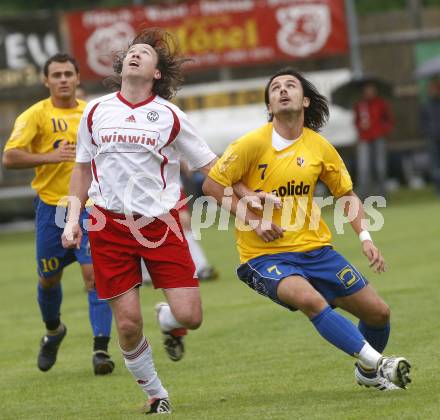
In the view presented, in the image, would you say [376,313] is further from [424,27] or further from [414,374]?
[424,27]

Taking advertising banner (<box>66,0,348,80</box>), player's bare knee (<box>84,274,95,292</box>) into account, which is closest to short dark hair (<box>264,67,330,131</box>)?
player's bare knee (<box>84,274,95,292</box>)

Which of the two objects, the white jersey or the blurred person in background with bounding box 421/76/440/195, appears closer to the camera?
the white jersey

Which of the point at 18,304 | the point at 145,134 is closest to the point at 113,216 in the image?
the point at 145,134

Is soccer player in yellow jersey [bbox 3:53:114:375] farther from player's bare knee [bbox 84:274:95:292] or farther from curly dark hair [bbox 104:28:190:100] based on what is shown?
curly dark hair [bbox 104:28:190:100]

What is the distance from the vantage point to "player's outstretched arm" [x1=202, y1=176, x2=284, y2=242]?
7.14m

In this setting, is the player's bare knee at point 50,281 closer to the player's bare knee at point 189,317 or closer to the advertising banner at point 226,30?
the player's bare knee at point 189,317

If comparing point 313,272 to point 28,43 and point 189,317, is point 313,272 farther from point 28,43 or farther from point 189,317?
point 28,43

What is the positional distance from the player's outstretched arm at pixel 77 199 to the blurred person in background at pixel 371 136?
17567 millimetres

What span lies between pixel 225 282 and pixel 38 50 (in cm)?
1123

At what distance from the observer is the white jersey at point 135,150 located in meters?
7.05

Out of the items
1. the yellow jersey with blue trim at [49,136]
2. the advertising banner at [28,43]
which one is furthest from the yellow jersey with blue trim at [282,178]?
the advertising banner at [28,43]

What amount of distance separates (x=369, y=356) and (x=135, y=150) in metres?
1.70

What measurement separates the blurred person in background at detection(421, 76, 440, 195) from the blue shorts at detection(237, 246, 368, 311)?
17.7 metres

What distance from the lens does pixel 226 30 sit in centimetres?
2473
